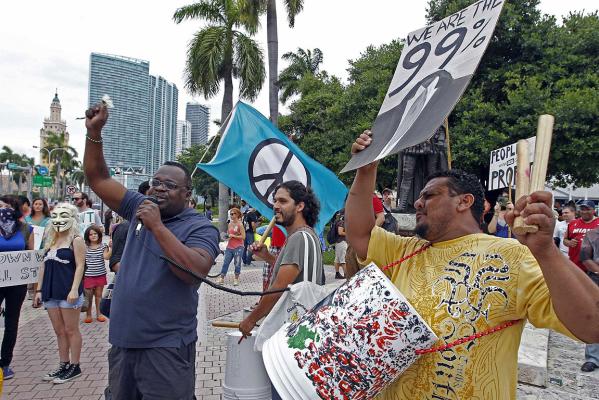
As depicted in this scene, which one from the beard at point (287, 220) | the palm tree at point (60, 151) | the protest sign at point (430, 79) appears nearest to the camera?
the protest sign at point (430, 79)

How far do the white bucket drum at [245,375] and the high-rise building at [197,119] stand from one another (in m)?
88.9

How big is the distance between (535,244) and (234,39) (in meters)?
17.8

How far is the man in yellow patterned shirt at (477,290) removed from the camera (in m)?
1.29

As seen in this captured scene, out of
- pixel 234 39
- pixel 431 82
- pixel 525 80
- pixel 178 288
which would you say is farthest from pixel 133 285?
pixel 234 39

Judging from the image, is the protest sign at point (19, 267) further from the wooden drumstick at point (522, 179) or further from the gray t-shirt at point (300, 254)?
the wooden drumstick at point (522, 179)

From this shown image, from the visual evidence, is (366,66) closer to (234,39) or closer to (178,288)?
(234,39)

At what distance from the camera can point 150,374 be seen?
2.24 metres

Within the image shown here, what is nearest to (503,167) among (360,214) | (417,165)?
(417,165)

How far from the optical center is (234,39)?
690 inches

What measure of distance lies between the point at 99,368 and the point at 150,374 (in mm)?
3059

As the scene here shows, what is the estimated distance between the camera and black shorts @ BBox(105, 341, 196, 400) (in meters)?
2.24

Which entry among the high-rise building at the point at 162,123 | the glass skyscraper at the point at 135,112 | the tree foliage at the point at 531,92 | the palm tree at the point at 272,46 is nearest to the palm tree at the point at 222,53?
the palm tree at the point at 272,46

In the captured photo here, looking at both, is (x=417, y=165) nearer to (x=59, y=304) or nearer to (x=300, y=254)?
(x=300, y=254)

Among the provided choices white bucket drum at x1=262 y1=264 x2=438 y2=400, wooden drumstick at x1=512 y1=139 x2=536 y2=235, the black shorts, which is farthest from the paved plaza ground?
wooden drumstick at x1=512 y1=139 x2=536 y2=235
